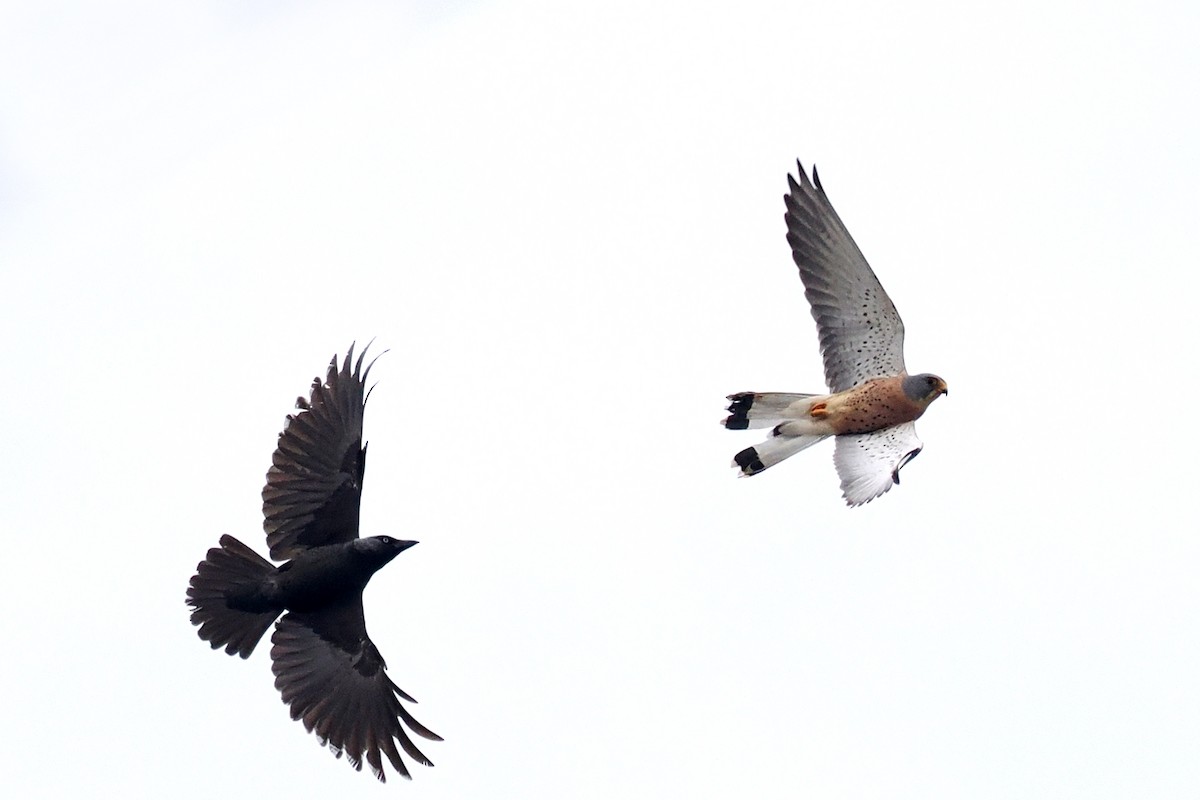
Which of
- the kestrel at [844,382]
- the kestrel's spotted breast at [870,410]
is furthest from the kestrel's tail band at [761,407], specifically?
the kestrel's spotted breast at [870,410]

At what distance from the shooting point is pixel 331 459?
16.7m

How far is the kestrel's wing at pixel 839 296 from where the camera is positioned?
17734mm

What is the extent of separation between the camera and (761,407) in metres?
17.8

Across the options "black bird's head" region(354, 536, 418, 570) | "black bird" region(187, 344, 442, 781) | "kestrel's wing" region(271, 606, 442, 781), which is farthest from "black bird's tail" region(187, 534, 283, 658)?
"black bird's head" region(354, 536, 418, 570)

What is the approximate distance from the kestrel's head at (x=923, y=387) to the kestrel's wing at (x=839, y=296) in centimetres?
30

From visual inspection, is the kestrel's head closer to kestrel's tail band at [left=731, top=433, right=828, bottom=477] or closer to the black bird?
kestrel's tail band at [left=731, top=433, right=828, bottom=477]

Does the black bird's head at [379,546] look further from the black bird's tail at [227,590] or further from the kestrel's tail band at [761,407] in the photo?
the kestrel's tail band at [761,407]

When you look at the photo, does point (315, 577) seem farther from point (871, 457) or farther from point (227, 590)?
point (871, 457)

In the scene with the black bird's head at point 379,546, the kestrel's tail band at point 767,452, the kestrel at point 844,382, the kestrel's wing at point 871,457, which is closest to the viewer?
the black bird's head at point 379,546

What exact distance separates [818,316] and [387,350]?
4338 millimetres

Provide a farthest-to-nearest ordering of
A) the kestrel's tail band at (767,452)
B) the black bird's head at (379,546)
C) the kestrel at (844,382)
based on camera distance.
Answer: the kestrel's tail band at (767,452)
the kestrel at (844,382)
the black bird's head at (379,546)

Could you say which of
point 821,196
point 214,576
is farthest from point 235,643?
point 821,196

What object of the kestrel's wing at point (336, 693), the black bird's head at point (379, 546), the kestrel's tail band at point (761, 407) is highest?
the kestrel's tail band at point (761, 407)

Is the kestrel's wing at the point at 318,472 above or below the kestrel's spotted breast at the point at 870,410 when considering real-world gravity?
above
